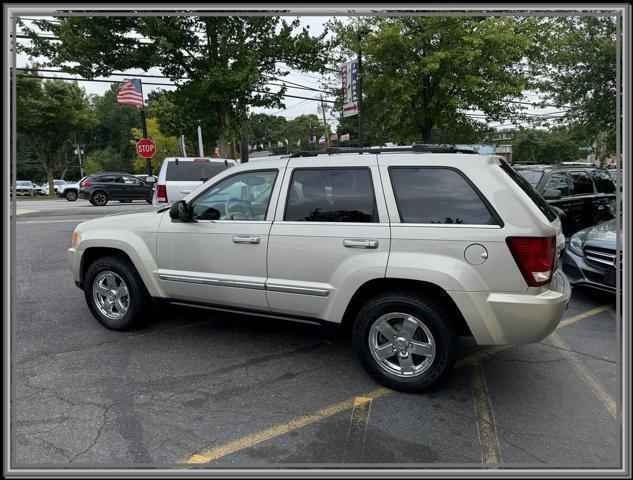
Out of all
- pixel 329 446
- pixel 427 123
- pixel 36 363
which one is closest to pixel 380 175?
pixel 329 446

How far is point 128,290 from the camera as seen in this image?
187 inches

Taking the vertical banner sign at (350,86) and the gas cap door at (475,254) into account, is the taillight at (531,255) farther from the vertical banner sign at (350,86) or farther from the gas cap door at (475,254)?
the vertical banner sign at (350,86)

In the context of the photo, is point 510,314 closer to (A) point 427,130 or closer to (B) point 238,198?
(B) point 238,198

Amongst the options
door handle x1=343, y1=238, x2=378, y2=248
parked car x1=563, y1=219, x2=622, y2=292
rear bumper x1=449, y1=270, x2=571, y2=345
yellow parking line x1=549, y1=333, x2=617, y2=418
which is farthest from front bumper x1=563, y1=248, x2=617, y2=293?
door handle x1=343, y1=238, x2=378, y2=248

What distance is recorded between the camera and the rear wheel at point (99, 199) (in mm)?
24203

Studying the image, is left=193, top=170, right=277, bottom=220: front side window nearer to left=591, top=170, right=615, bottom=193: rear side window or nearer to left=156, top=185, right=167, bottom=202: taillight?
left=156, top=185, right=167, bottom=202: taillight

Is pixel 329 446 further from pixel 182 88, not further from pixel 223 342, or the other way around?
pixel 182 88

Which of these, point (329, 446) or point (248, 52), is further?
point (248, 52)

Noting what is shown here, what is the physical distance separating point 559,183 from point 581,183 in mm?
683

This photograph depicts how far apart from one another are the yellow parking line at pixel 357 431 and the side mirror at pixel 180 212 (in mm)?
2200

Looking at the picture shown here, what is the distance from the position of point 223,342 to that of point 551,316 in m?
2.94

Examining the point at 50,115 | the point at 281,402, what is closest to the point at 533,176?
the point at 281,402

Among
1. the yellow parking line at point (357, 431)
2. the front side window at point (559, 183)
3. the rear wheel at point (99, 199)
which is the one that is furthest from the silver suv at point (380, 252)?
the rear wheel at point (99, 199)

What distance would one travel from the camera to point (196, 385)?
12.2 ft
